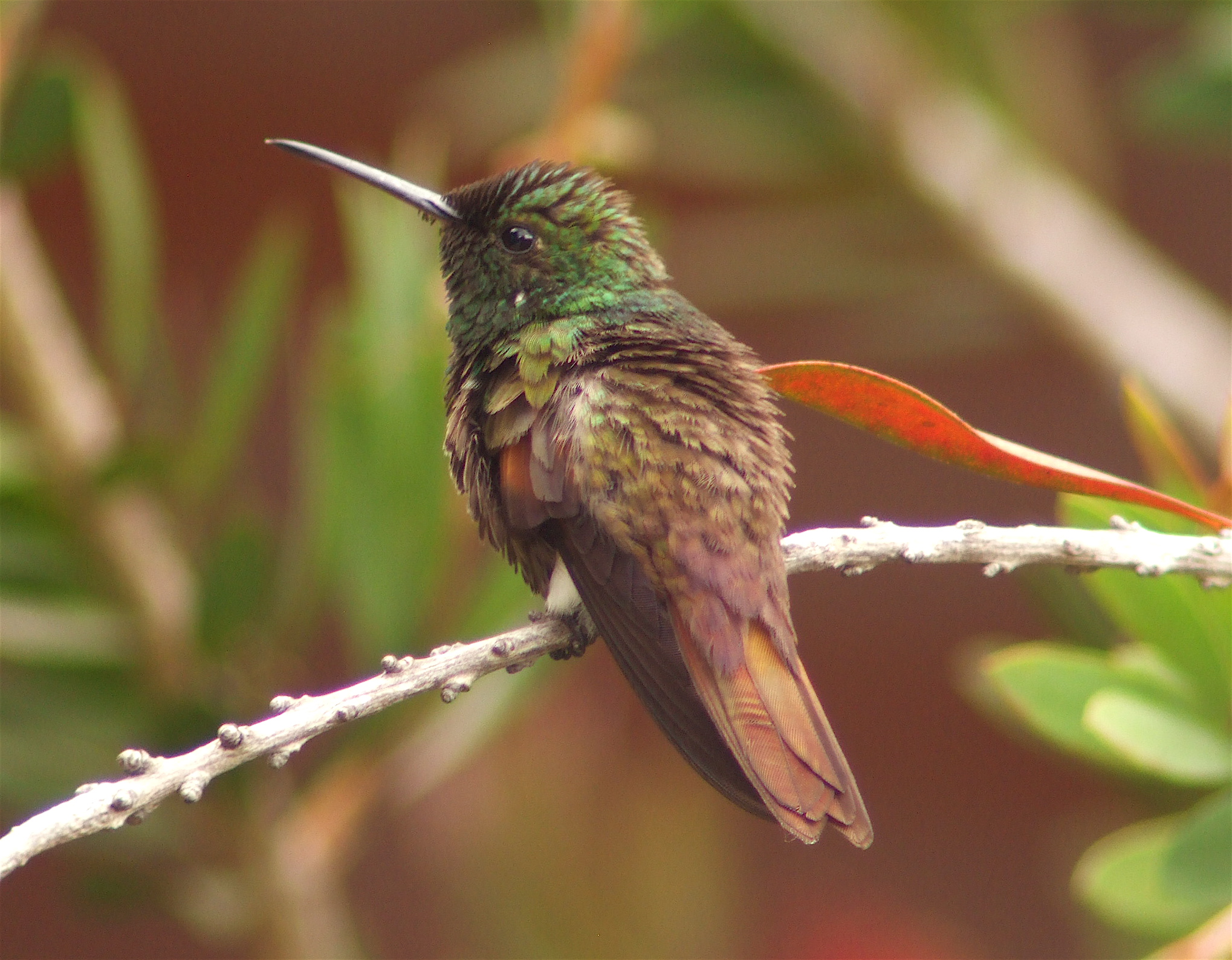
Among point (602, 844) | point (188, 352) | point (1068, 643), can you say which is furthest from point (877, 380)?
point (188, 352)

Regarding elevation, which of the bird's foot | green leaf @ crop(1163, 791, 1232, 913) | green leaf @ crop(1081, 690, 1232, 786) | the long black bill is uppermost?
the long black bill

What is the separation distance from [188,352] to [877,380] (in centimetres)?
320

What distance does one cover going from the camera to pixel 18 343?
253 centimetres

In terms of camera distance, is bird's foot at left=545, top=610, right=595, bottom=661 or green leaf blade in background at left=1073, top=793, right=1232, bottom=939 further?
bird's foot at left=545, top=610, right=595, bottom=661

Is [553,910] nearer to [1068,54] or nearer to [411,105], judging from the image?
[411,105]

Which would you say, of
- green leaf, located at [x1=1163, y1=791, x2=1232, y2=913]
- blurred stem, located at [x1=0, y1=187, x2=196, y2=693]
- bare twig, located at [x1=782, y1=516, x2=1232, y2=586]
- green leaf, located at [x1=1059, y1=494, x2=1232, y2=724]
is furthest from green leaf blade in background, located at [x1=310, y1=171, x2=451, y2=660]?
green leaf, located at [x1=1163, y1=791, x2=1232, y2=913]

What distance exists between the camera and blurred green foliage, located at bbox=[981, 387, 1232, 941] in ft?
4.87

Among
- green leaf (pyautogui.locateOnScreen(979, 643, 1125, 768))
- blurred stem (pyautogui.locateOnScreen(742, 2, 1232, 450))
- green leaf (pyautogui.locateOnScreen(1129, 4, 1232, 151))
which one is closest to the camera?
green leaf (pyautogui.locateOnScreen(979, 643, 1125, 768))

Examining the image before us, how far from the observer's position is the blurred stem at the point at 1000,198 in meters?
3.44

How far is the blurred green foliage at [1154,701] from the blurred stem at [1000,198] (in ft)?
6.07

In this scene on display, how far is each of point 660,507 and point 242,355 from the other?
1119 mm

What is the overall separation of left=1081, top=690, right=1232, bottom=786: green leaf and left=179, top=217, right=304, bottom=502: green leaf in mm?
1519

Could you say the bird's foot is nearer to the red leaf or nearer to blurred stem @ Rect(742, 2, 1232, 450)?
the red leaf

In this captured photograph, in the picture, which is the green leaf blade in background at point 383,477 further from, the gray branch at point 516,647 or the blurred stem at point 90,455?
the gray branch at point 516,647
